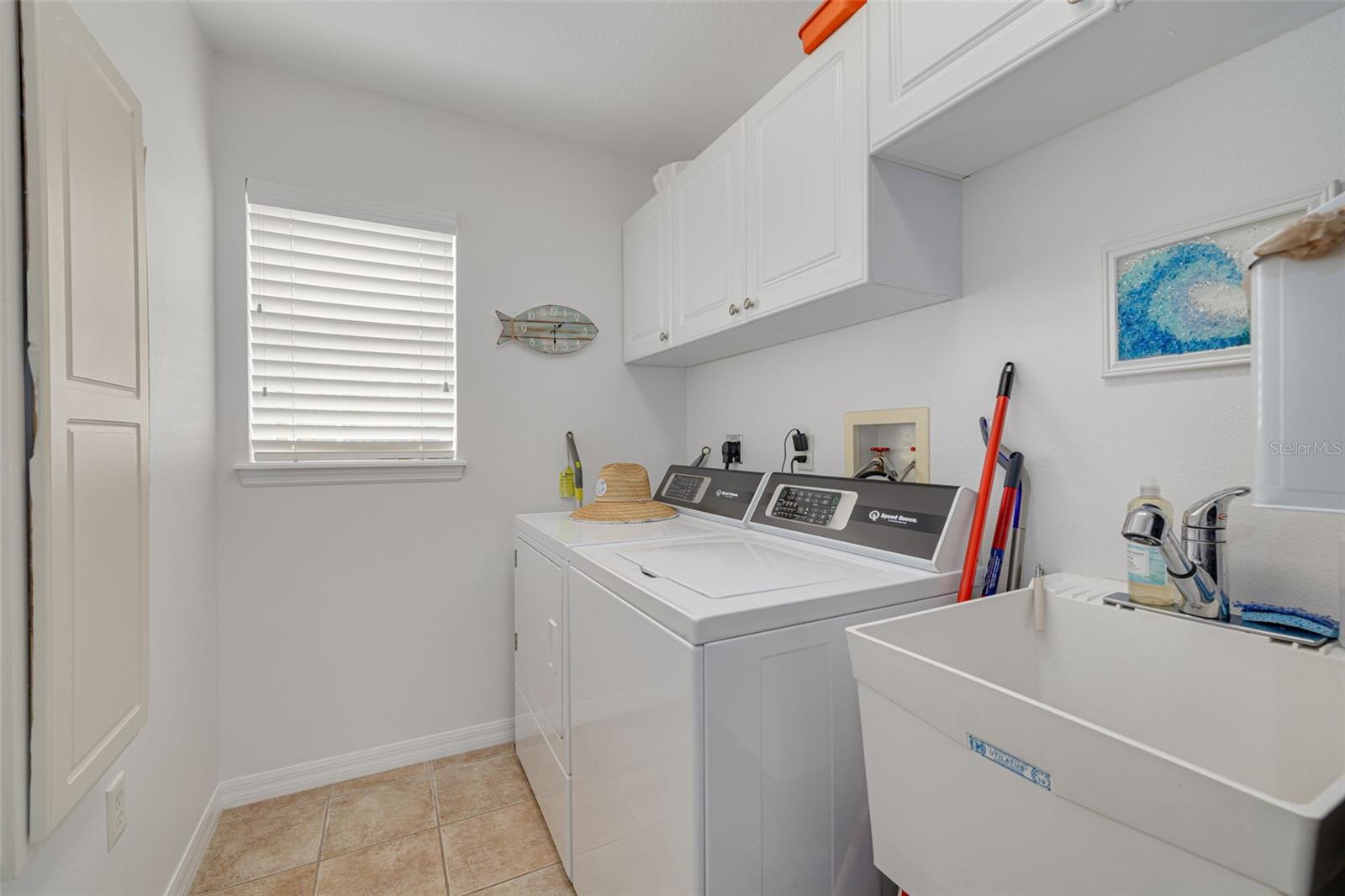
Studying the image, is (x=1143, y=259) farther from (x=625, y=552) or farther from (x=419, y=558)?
(x=419, y=558)

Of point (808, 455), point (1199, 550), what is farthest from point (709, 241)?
point (1199, 550)

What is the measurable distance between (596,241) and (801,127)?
4.24 feet

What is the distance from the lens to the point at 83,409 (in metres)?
0.94

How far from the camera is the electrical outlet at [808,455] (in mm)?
1950

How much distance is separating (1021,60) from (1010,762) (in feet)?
3.66

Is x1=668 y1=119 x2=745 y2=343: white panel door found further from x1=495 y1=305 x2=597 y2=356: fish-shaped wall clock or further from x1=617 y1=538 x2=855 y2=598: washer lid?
x1=617 y1=538 x2=855 y2=598: washer lid

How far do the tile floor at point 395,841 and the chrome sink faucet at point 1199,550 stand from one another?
1668 millimetres

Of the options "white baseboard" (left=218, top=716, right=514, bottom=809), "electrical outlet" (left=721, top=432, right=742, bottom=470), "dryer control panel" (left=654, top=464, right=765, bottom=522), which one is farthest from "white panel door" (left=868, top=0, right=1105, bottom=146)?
"white baseboard" (left=218, top=716, right=514, bottom=809)

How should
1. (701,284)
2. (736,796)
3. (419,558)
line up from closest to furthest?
1. (736,796)
2. (701,284)
3. (419,558)

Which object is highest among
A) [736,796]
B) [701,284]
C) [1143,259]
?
[701,284]

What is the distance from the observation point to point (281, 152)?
2.05 metres

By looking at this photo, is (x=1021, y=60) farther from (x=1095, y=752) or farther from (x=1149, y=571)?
(x=1095, y=752)

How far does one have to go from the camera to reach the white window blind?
2.04m

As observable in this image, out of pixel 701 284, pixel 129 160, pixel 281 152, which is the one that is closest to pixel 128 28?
pixel 129 160
